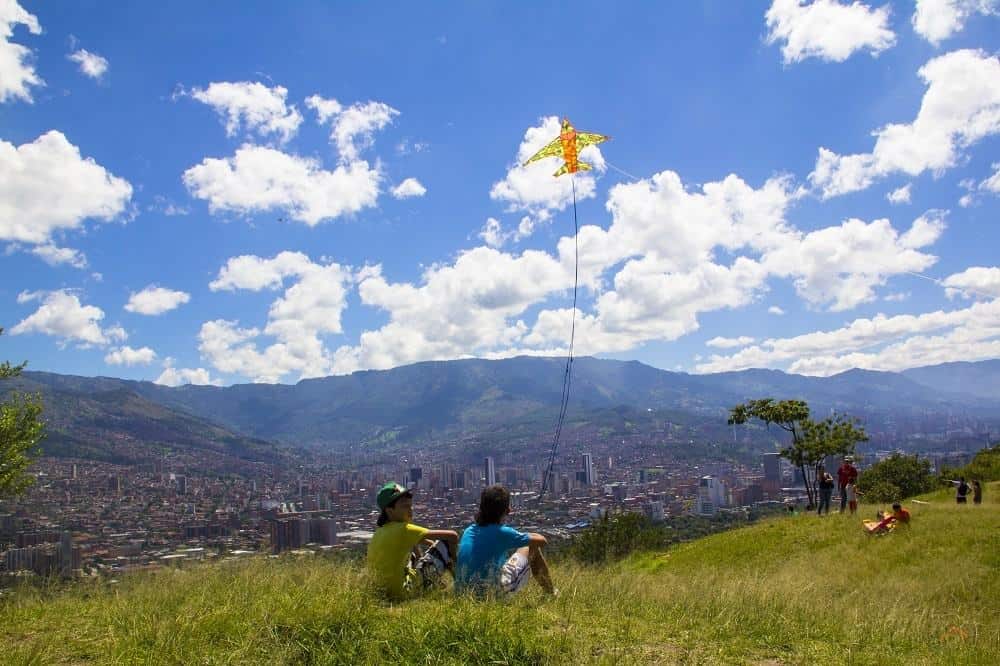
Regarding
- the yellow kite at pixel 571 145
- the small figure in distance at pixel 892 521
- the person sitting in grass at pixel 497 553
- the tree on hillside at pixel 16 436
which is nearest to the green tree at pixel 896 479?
the small figure in distance at pixel 892 521

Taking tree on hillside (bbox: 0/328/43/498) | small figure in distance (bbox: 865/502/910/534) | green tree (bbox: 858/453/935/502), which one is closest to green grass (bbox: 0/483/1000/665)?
tree on hillside (bbox: 0/328/43/498)

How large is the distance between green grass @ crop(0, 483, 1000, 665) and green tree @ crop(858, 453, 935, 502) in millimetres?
25430

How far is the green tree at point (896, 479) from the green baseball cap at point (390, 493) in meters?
29.6

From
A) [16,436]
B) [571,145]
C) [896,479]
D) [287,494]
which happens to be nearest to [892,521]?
[571,145]

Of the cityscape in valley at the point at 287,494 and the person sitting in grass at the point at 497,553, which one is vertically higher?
the person sitting in grass at the point at 497,553

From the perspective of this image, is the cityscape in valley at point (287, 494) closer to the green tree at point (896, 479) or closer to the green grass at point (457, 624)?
the green tree at point (896, 479)

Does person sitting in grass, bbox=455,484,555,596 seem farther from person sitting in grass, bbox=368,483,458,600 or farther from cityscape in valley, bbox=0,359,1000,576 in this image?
cityscape in valley, bbox=0,359,1000,576

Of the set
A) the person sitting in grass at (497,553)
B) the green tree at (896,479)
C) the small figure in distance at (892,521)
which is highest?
the person sitting in grass at (497,553)

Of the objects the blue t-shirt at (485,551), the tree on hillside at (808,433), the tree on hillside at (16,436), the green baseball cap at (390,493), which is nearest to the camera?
the blue t-shirt at (485,551)

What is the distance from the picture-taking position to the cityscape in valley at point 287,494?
56.1 feet

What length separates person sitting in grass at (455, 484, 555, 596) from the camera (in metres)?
6.01

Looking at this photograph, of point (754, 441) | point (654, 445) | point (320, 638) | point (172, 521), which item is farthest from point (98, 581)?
point (754, 441)

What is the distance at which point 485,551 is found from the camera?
6266mm

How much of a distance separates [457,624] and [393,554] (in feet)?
5.30
